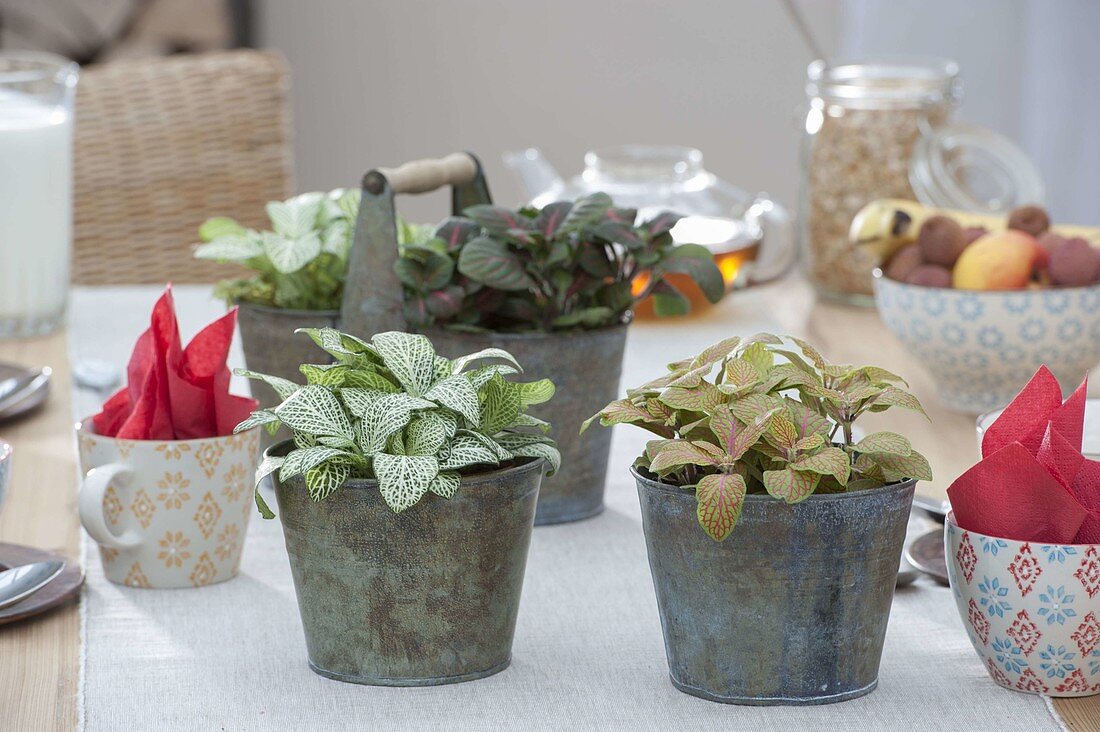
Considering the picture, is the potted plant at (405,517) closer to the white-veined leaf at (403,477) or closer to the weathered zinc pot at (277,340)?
the white-veined leaf at (403,477)

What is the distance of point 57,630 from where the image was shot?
0.70 m

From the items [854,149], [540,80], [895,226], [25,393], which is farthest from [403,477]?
[540,80]

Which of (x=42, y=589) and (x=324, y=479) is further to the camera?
(x=42, y=589)

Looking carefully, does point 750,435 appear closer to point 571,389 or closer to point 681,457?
point 681,457

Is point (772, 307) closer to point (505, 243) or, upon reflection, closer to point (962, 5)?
point (505, 243)

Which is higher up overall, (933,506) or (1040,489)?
(1040,489)

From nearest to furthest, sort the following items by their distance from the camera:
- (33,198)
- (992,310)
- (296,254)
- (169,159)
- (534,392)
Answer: (534,392) < (296,254) < (992,310) < (33,198) < (169,159)

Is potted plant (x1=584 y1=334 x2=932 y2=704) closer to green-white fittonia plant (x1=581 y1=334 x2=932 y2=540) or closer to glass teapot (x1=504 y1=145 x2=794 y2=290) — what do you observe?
green-white fittonia plant (x1=581 y1=334 x2=932 y2=540)

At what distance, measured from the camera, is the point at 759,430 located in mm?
577

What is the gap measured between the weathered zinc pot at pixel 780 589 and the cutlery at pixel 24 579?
1.07 ft

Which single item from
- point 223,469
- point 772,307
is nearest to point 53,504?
point 223,469

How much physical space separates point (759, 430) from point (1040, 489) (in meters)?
0.13

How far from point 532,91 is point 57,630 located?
8.42 ft

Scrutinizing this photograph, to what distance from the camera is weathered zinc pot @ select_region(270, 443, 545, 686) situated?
609 millimetres
